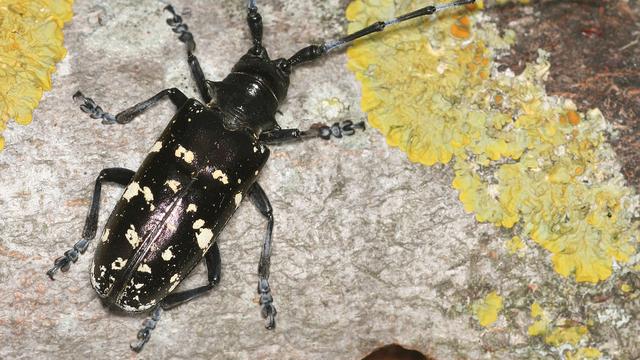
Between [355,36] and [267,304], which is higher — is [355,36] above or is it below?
above

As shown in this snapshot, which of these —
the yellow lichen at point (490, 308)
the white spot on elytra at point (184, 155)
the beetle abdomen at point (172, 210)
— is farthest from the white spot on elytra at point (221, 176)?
the yellow lichen at point (490, 308)

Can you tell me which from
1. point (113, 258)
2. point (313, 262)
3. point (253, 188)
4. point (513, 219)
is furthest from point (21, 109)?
point (513, 219)

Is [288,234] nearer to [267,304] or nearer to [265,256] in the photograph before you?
[265,256]

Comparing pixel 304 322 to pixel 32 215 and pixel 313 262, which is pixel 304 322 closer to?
pixel 313 262

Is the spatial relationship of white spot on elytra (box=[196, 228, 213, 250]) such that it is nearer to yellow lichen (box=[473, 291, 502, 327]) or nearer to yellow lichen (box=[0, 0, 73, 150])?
yellow lichen (box=[0, 0, 73, 150])

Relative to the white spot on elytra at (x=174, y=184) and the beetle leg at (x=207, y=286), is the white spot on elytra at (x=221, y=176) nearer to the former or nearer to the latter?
the white spot on elytra at (x=174, y=184)

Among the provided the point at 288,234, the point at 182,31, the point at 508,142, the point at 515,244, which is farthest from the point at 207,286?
the point at 508,142

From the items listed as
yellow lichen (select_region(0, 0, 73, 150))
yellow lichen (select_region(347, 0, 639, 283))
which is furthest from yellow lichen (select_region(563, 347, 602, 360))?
yellow lichen (select_region(0, 0, 73, 150))
